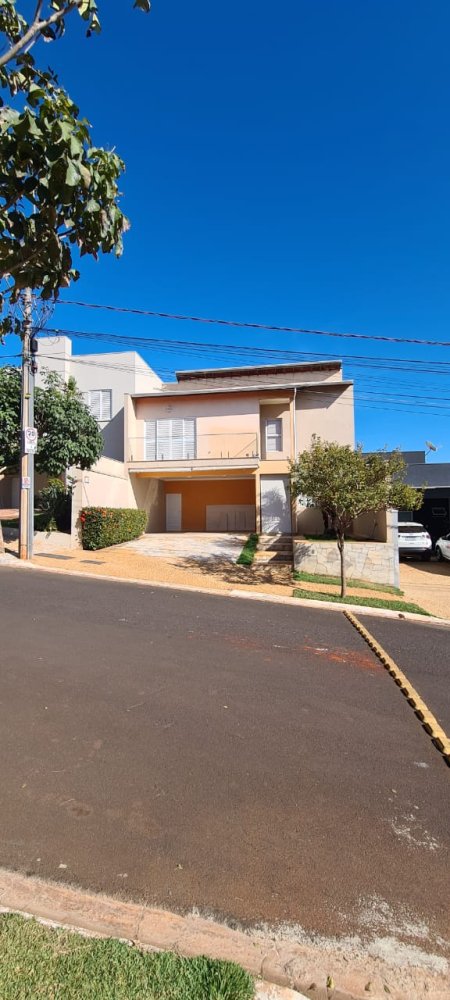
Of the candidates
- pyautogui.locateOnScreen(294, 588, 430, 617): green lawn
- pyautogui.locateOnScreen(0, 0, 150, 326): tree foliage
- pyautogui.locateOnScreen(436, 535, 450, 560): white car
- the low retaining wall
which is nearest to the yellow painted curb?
pyautogui.locateOnScreen(294, 588, 430, 617): green lawn

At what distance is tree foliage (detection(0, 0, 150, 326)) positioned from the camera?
2180mm

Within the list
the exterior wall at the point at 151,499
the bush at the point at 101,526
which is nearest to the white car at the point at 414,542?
the bush at the point at 101,526

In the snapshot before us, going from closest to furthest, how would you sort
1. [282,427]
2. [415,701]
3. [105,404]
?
[415,701]
[282,427]
[105,404]

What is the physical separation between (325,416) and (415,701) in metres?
18.3

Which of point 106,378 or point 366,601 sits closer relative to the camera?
point 366,601

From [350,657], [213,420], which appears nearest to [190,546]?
[213,420]

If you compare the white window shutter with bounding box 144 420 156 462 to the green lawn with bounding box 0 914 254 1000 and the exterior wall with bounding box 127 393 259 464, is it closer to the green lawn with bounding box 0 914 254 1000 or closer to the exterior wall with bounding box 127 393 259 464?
the exterior wall with bounding box 127 393 259 464

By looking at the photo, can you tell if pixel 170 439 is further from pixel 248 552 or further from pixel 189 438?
pixel 248 552

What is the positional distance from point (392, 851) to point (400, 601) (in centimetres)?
956

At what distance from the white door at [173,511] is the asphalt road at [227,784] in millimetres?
18650

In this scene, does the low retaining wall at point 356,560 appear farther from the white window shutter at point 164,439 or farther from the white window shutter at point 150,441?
the white window shutter at point 150,441

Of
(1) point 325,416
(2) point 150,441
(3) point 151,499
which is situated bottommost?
(3) point 151,499

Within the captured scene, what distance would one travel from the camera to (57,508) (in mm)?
16750

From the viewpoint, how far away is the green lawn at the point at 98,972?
65.7 inches
